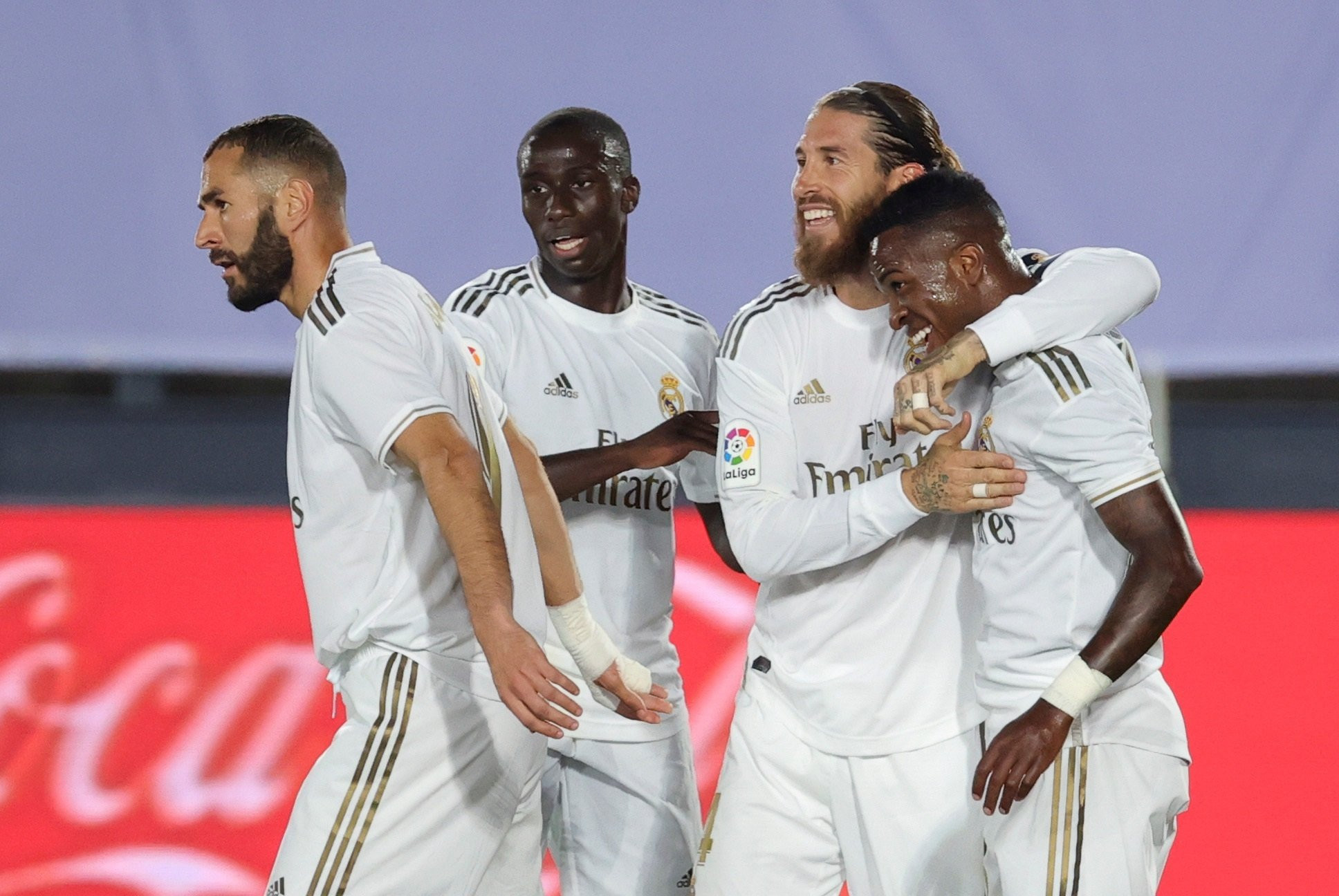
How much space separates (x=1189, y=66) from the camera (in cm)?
555

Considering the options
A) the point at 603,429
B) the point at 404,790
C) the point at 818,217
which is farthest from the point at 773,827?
the point at 818,217

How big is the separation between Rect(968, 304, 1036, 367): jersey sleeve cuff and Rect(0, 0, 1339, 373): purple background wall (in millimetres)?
3027

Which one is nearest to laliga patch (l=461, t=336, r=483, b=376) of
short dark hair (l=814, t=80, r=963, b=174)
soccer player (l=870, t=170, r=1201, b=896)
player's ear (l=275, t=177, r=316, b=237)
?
player's ear (l=275, t=177, r=316, b=237)

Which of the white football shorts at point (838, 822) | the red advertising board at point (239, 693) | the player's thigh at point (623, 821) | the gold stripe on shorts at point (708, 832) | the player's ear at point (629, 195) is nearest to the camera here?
the white football shorts at point (838, 822)

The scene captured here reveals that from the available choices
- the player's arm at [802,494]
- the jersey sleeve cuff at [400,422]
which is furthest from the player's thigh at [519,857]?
the jersey sleeve cuff at [400,422]

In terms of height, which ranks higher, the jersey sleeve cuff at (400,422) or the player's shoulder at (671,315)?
the player's shoulder at (671,315)

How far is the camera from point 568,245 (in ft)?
12.1

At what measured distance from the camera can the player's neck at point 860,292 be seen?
3.22m

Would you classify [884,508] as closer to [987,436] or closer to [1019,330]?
[987,436]

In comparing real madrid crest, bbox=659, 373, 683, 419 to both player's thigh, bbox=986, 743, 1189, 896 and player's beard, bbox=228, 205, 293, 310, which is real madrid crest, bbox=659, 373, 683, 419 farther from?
player's thigh, bbox=986, 743, 1189, 896

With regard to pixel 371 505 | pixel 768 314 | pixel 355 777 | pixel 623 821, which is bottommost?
pixel 623 821

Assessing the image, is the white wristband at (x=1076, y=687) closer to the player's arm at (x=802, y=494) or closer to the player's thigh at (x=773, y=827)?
the player's arm at (x=802, y=494)

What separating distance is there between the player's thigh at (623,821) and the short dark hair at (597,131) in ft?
4.51

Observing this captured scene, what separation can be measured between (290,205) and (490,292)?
2.88 ft
